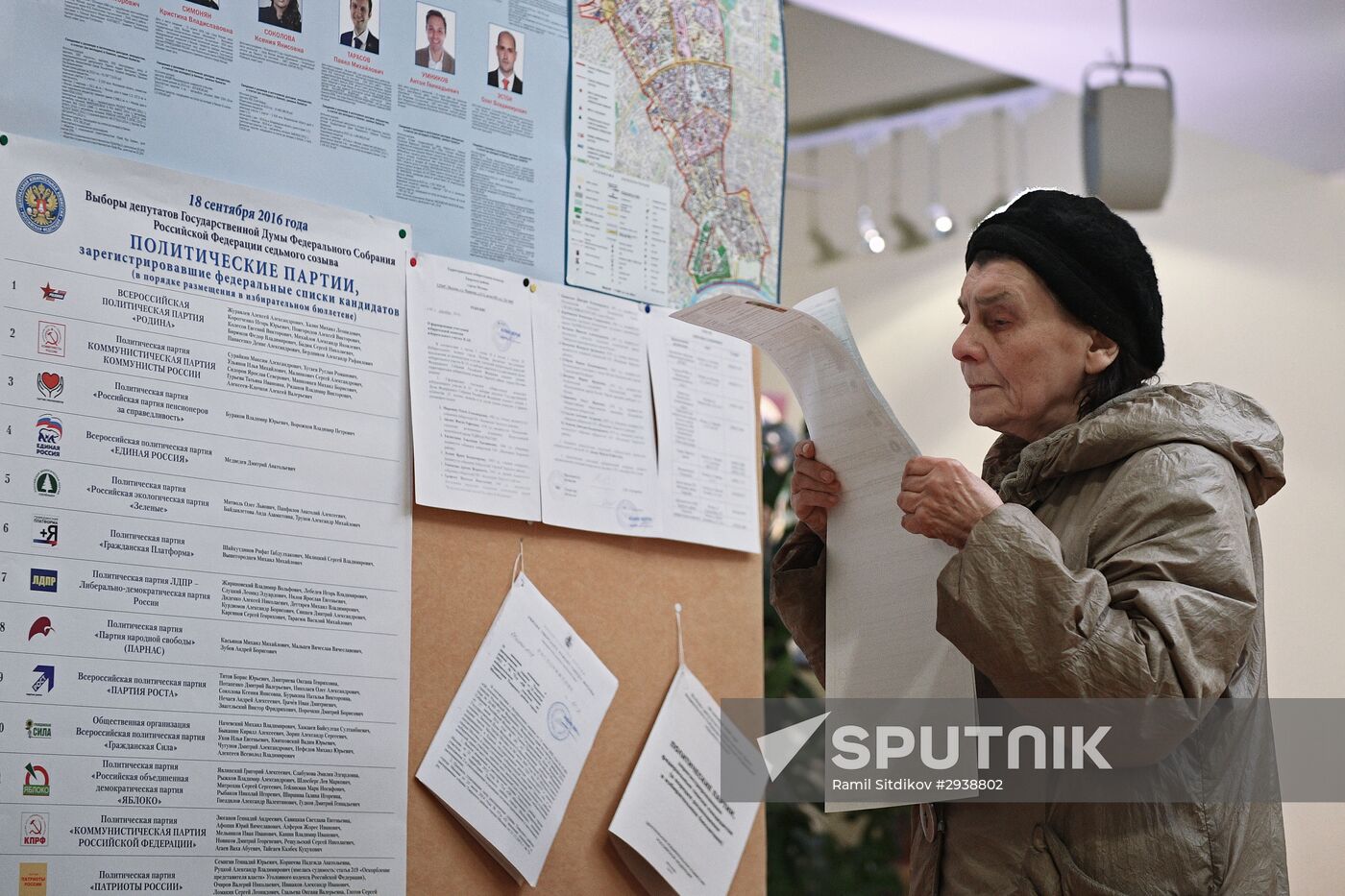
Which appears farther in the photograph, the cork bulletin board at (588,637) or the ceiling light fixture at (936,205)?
the ceiling light fixture at (936,205)

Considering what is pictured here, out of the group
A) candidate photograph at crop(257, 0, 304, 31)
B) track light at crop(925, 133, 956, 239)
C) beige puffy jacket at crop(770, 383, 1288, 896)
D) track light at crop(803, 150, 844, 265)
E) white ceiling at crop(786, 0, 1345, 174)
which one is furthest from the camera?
track light at crop(803, 150, 844, 265)

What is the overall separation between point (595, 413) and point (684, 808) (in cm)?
59

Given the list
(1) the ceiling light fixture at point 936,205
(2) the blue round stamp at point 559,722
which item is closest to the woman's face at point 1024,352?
(2) the blue round stamp at point 559,722

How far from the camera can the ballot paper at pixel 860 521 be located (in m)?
1.62

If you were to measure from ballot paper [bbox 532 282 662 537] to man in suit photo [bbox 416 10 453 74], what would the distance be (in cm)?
32

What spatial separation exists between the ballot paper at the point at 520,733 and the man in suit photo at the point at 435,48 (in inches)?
27.1

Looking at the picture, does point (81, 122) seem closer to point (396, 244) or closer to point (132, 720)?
point (396, 244)

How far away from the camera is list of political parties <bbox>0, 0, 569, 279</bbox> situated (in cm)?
156

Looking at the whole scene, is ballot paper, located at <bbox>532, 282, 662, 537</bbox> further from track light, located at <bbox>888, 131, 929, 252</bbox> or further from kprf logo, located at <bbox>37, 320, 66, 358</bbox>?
track light, located at <bbox>888, 131, 929, 252</bbox>

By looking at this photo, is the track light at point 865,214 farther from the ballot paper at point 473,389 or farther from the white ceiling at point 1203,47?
the ballot paper at point 473,389

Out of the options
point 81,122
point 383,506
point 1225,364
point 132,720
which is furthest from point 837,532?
point 1225,364

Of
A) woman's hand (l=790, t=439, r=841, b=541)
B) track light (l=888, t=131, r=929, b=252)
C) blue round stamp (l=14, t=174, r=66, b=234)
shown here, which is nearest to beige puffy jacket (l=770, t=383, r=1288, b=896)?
woman's hand (l=790, t=439, r=841, b=541)

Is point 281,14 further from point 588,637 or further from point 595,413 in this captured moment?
point 588,637

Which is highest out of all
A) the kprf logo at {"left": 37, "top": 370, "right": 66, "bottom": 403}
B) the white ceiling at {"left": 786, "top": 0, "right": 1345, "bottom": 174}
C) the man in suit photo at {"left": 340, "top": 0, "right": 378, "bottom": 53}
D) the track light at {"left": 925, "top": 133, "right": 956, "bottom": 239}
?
the track light at {"left": 925, "top": 133, "right": 956, "bottom": 239}
